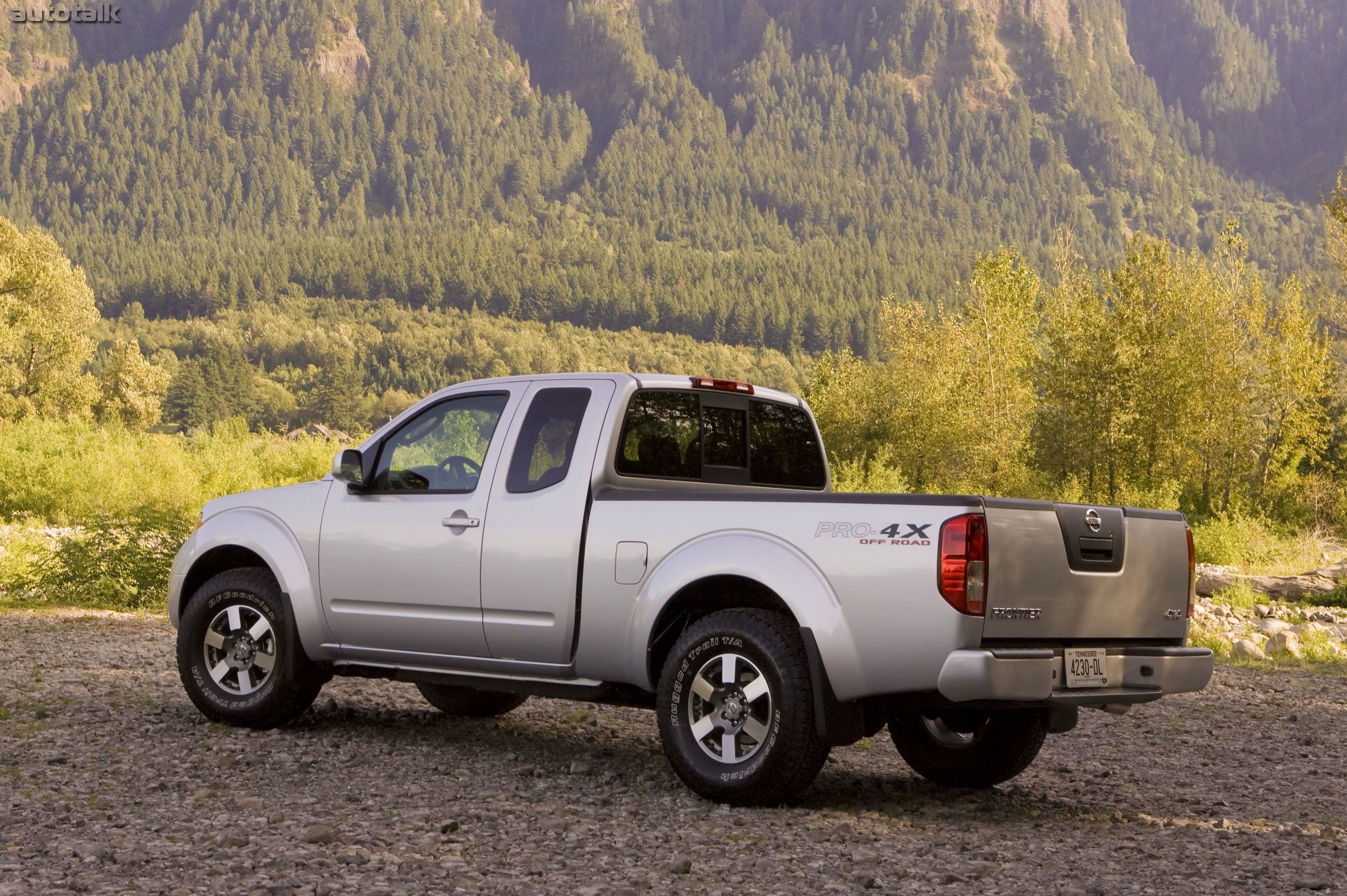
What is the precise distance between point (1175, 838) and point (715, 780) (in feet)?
6.50

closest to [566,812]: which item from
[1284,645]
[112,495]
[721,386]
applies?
[721,386]

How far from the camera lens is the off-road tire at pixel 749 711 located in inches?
226

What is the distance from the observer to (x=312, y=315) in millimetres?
176375

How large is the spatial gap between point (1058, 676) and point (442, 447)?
11.5 ft

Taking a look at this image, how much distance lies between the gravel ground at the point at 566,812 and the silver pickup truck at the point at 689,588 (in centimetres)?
36

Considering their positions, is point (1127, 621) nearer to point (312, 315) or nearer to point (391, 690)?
point (391, 690)

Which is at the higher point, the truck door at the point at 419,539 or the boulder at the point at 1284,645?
the truck door at the point at 419,539

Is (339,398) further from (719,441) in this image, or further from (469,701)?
(719,441)

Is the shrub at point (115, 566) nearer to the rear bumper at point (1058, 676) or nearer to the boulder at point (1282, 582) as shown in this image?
the rear bumper at point (1058, 676)

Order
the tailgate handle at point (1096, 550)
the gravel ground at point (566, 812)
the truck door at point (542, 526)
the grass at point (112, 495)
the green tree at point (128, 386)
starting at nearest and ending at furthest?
the gravel ground at point (566, 812), the tailgate handle at point (1096, 550), the truck door at point (542, 526), the grass at point (112, 495), the green tree at point (128, 386)

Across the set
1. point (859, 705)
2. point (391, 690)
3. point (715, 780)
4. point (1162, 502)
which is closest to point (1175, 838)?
point (859, 705)

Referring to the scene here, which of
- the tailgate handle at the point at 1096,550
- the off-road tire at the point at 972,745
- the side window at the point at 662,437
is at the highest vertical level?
the side window at the point at 662,437

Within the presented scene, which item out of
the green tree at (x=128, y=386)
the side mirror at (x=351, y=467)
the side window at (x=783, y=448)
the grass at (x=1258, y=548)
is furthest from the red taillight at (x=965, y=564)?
the green tree at (x=128, y=386)

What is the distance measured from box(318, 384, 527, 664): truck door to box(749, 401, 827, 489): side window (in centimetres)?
131
